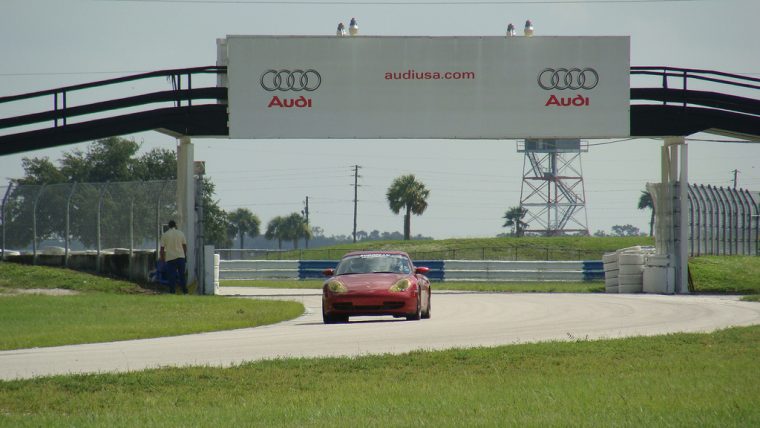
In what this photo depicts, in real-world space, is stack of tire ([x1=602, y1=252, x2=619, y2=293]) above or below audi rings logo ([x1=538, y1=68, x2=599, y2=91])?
below

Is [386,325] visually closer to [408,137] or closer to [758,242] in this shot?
[408,137]

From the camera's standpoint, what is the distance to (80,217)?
100 feet

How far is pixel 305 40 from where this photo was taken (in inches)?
1308

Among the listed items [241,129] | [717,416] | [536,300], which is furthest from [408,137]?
[717,416]

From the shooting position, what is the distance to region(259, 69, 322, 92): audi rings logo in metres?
33.2

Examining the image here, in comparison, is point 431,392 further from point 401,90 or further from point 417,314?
point 401,90

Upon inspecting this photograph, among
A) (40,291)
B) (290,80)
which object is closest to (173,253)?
(40,291)

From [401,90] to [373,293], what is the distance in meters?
15.0

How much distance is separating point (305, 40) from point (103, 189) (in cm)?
725

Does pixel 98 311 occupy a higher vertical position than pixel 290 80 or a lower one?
lower

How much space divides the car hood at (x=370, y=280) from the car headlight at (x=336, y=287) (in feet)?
0.27

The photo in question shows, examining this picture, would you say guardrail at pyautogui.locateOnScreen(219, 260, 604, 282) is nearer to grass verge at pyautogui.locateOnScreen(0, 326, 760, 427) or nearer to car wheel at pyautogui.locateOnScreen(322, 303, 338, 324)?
car wheel at pyautogui.locateOnScreen(322, 303, 338, 324)

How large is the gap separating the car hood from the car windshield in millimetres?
346

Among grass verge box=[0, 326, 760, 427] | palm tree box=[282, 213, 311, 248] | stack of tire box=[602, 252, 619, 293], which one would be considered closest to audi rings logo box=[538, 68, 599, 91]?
stack of tire box=[602, 252, 619, 293]
